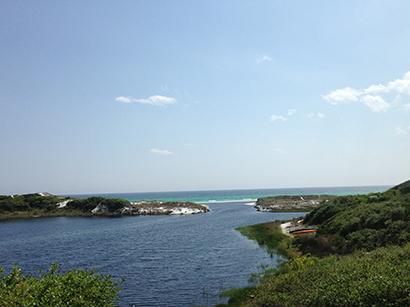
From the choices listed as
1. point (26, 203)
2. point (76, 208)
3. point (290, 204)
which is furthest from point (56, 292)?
point (290, 204)

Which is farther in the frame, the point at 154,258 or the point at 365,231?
the point at 154,258

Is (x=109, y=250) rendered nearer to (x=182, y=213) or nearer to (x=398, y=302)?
(x=398, y=302)

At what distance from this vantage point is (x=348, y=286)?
17.7 meters

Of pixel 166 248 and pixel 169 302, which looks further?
pixel 166 248

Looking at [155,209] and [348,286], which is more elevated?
[348,286]

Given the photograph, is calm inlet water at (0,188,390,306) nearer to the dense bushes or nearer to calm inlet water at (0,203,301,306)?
calm inlet water at (0,203,301,306)

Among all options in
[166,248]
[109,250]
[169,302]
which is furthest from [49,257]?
[169,302]

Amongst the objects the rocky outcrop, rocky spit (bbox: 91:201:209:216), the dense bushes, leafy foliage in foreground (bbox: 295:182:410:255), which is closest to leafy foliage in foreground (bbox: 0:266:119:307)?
leafy foliage in foreground (bbox: 295:182:410:255)

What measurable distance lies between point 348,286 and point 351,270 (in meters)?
3.13

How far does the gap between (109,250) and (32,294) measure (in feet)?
123

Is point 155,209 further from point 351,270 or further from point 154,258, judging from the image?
point 351,270

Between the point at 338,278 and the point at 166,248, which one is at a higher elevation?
the point at 338,278

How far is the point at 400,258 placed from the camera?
21.3 metres

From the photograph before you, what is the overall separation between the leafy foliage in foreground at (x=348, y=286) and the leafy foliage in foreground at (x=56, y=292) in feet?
35.4
